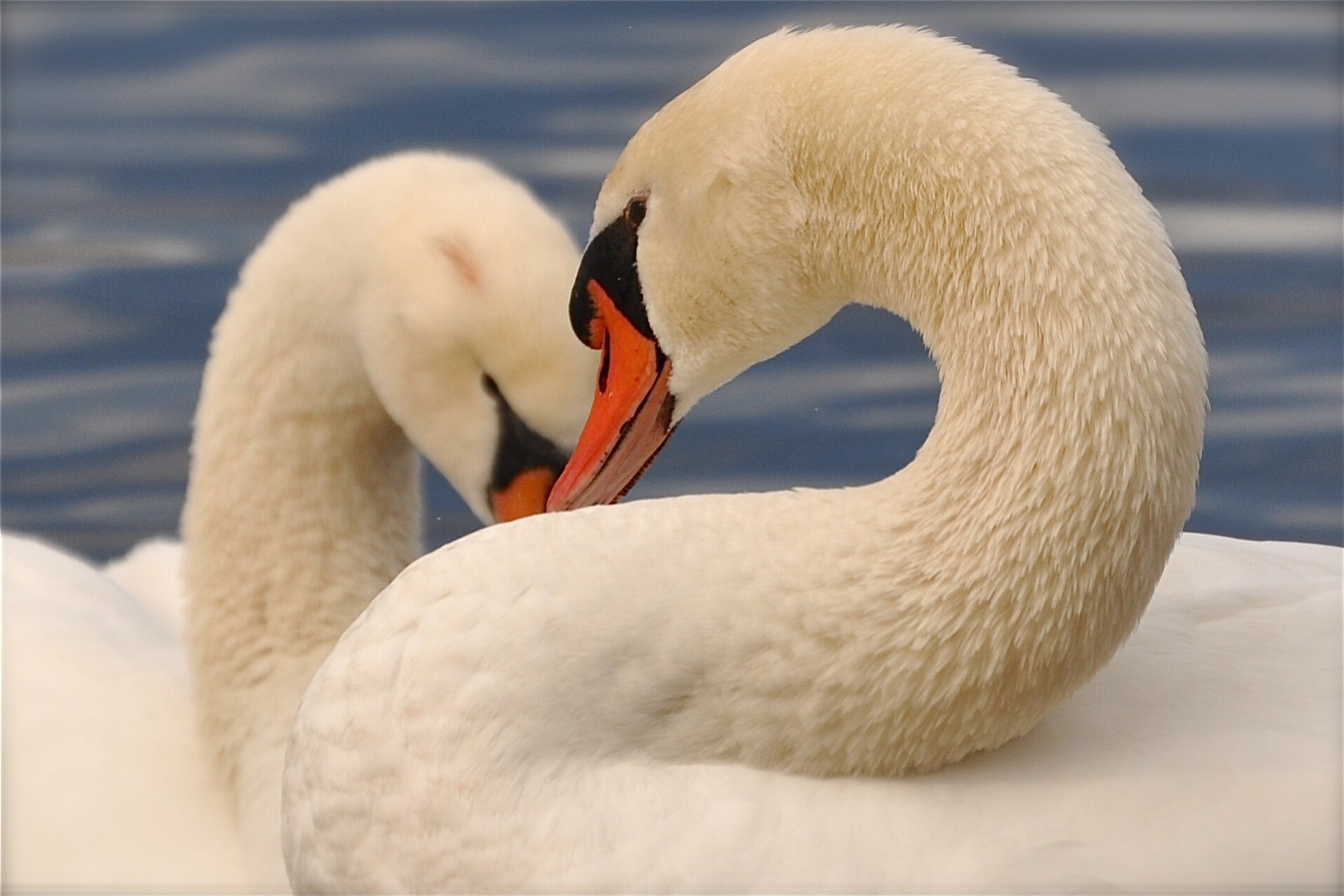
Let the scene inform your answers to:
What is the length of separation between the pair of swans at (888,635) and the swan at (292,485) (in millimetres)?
583

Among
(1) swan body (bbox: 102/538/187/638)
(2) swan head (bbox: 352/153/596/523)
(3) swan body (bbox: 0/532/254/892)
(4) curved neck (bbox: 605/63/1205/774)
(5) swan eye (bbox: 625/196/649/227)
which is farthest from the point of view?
(1) swan body (bbox: 102/538/187/638)

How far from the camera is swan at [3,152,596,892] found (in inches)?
118

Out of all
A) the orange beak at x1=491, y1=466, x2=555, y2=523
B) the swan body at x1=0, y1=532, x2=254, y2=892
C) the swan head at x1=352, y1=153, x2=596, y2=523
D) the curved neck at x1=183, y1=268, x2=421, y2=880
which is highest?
the swan head at x1=352, y1=153, x2=596, y2=523

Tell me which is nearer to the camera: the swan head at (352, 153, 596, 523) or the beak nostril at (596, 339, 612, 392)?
the beak nostril at (596, 339, 612, 392)

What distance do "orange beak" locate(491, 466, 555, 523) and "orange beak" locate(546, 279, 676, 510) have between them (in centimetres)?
19

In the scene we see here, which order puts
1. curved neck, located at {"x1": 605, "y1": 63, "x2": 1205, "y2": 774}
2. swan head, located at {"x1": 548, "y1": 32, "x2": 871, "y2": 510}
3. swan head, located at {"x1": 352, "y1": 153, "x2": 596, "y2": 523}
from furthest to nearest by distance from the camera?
1. swan head, located at {"x1": 352, "y1": 153, "x2": 596, "y2": 523}
2. swan head, located at {"x1": 548, "y1": 32, "x2": 871, "y2": 510}
3. curved neck, located at {"x1": 605, "y1": 63, "x2": 1205, "y2": 774}

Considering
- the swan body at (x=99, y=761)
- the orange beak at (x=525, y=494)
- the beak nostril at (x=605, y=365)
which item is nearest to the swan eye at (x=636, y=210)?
the beak nostril at (x=605, y=365)

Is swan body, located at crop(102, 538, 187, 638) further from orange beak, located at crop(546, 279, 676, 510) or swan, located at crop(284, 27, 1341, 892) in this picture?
swan, located at crop(284, 27, 1341, 892)

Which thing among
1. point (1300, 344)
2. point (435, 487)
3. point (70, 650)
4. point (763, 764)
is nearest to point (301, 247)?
point (70, 650)

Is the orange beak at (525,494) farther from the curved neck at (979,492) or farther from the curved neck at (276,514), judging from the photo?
the curved neck at (979,492)

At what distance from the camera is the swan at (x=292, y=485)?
2.99 metres

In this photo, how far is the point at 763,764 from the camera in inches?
94.3

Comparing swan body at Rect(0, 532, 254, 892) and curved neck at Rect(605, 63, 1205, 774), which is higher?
curved neck at Rect(605, 63, 1205, 774)

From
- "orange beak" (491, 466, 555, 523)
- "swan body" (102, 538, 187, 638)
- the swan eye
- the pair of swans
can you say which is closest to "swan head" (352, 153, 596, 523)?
"orange beak" (491, 466, 555, 523)
